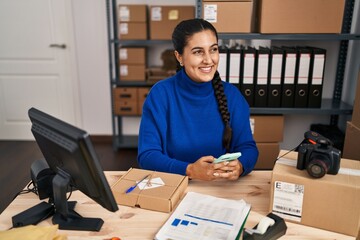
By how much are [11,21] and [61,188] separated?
3112mm

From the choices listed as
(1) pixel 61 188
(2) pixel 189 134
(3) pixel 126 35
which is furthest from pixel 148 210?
(3) pixel 126 35

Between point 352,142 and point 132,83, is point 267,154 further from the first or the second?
point 132,83

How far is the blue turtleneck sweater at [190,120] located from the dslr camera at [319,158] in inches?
18.0

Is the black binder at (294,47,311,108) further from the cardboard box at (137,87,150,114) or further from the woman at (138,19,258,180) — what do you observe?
the cardboard box at (137,87,150,114)

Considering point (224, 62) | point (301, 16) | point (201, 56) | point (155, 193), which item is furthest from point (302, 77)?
point (155, 193)

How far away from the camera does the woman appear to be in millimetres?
1442

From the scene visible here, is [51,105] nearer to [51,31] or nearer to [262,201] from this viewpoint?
[51,31]

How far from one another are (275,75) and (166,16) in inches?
51.6

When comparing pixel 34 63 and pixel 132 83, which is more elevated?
pixel 34 63

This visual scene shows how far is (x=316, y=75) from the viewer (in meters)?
2.26

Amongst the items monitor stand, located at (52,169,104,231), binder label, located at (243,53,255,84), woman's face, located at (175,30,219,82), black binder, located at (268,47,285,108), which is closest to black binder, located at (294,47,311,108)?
black binder, located at (268,47,285,108)

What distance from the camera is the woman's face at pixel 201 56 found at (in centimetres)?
143

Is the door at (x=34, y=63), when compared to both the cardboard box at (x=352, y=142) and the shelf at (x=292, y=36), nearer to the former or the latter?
the shelf at (x=292, y=36)

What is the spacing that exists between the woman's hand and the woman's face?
0.40 m
